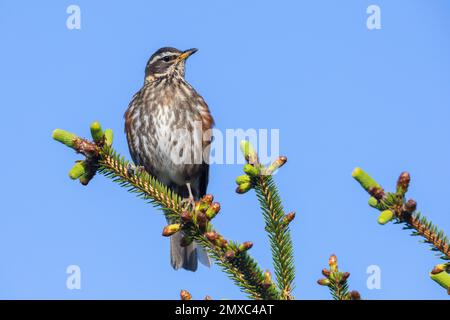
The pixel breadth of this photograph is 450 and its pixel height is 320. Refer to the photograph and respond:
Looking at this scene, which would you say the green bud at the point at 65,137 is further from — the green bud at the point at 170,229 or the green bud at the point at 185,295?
the green bud at the point at 185,295

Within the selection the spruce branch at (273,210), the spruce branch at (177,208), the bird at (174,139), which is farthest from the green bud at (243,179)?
the bird at (174,139)

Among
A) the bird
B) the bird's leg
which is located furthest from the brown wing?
the bird's leg

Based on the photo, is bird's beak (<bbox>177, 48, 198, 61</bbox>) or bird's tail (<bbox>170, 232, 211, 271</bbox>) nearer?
bird's tail (<bbox>170, 232, 211, 271</bbox>)

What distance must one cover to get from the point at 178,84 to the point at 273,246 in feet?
16.6

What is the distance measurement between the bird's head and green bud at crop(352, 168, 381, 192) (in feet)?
19.9

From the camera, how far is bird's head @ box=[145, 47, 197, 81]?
9031mm

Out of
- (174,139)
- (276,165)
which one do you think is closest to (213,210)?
(276,165)

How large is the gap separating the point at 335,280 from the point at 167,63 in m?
6.20

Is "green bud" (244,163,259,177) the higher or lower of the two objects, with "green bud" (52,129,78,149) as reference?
lower

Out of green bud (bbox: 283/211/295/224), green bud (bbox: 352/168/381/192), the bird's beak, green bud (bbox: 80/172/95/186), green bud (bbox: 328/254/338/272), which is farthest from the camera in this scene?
the bird's beak

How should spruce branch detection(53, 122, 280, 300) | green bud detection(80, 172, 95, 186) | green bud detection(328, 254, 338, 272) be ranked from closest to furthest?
1. green bud detection(328, 254, 338, 272)
2. spruce branch detection(53, 122, 280, 300)
3. green bud detection(80, 172, 95, 186)

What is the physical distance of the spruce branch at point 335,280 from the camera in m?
3.32

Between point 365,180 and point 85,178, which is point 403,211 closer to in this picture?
point 365,180

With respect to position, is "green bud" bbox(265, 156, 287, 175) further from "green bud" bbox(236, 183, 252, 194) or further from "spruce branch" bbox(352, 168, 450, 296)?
"spruce branch" bbox(352, 168, 450, 296)
